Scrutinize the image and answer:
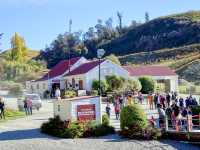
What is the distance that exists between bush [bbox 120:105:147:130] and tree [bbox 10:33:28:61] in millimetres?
115942

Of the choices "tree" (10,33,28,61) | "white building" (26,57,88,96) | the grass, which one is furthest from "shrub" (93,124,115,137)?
"tree" (10,33,28,61)

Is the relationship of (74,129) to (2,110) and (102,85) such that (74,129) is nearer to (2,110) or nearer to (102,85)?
(2,110)

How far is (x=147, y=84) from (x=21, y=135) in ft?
127

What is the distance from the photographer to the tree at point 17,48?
148m

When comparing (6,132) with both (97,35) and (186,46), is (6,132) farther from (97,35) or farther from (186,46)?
(97,35)

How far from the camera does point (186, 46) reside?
142875 millimetres

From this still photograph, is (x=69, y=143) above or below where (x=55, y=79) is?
below

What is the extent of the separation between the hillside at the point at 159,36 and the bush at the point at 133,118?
119m

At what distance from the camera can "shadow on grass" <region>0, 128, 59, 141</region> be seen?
3103 cm

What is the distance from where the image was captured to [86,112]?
33.9m

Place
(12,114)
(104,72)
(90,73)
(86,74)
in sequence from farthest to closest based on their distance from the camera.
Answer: (104,72) → (90,73) → (86,74) → (12,114)

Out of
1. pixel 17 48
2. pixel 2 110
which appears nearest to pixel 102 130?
pixel 2 110

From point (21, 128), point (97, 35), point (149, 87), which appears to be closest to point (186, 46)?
point (97, 35)

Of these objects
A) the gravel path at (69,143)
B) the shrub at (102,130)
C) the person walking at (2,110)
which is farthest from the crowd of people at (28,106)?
the shrub at (102,130)
